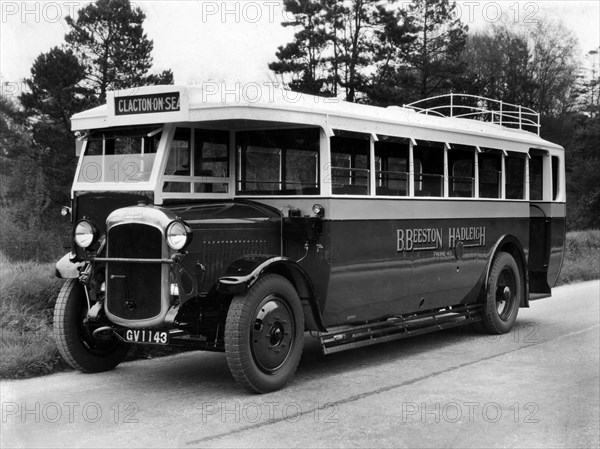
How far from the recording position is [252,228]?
7.15 m

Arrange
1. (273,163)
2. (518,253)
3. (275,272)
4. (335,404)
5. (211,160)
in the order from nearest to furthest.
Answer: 1. (335,404)
2. (275,272)
3. (211,160)
4. (273,163)
5. (518,253)

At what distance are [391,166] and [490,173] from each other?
235 centimetres

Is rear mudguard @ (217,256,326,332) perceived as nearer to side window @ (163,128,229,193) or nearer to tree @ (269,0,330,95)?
side window @ (163,128,229,193)

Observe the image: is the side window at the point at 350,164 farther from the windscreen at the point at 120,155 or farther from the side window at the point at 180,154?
the windscreen at the point at 120,155

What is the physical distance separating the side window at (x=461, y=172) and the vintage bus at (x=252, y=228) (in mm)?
264

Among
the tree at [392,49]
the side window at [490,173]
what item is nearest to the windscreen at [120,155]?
the side window at [490,173]

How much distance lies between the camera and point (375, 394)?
679 centimetres

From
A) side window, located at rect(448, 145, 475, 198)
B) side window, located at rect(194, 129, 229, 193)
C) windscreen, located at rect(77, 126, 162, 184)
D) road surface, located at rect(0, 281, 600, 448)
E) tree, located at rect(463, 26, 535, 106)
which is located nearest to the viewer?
road surface, located at rect(0, 281, 600, 448)

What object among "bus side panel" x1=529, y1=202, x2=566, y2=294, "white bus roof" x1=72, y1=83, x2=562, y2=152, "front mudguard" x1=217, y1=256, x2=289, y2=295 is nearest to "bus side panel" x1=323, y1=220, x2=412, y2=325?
"front mudguard" x1=217, y1=256, x2=289, y2=295

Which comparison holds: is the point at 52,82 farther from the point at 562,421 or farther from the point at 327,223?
the point at 562,421

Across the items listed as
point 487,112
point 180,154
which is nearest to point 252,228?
point 180,154

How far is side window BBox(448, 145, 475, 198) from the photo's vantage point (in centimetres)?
962

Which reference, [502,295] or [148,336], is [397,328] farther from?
[148,336]

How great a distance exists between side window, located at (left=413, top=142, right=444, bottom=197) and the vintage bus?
21mm
